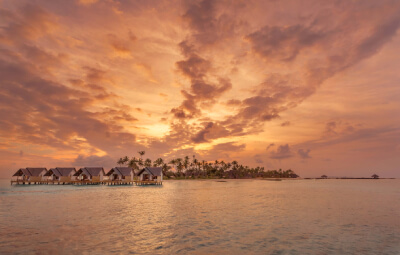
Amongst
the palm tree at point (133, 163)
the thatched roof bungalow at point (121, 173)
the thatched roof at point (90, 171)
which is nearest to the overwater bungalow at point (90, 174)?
the thatched roof at point (90, 171)

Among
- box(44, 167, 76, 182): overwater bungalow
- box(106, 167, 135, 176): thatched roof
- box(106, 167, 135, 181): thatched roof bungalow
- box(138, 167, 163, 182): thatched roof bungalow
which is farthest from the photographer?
box(106, 167, 135, 181): thatched roof bungalow

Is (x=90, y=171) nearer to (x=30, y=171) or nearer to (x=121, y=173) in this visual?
(x=121, y=173)

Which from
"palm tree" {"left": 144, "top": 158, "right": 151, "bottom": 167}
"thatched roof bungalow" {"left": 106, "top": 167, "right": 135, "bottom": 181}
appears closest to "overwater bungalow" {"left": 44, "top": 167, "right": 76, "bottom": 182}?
"thatched roof bungalow" {"left": 106, "top": 167, "right": 135, "bottom": 181}

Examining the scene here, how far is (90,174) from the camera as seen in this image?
97.9 metres

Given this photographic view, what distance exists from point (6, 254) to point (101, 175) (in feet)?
301

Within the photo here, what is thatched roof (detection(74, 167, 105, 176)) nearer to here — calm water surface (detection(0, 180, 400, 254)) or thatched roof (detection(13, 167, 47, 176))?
thatched roof (detection(13, 167, 47, 176))

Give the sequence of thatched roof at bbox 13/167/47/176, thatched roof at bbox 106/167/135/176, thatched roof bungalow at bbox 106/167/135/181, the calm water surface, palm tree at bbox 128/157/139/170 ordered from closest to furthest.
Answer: the calm water surface < thatched roof at bbox 106/167/135/176 < thatched roof bungalow at bbox 106/167/135/181 < thatched roof at bbox 13/167/47/176 < palm tree at bbox 128/157/139/170

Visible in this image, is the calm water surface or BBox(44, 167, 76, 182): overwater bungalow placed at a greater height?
BBox(44, 167, 76, 182): overwater bungalow

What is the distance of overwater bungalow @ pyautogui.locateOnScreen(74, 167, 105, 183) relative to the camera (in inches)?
3861

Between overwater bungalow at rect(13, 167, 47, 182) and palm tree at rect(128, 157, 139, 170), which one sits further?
palm tree at rect(128, 157, 139, 170)

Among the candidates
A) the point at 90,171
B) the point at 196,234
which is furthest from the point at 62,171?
the point at 196,234

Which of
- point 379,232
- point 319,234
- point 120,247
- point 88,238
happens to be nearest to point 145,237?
point 120,247

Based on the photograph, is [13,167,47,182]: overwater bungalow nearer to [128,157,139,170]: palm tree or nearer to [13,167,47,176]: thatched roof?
[13,167,47,176]: thatched roof

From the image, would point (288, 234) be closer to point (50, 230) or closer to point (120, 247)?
point (120, 247)
